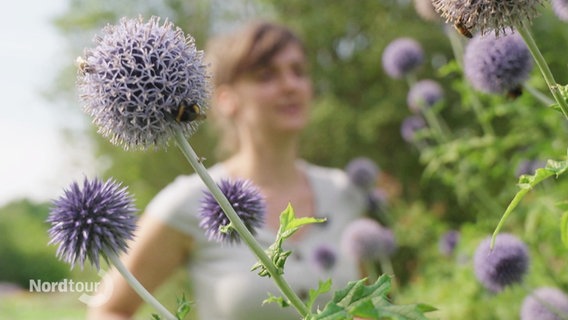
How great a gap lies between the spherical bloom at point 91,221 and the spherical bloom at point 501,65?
822mm

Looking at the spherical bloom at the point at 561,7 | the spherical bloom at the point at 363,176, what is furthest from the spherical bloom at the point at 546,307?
the spherical bloom at the point at 363,176

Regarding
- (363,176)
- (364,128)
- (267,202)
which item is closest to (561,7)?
(267,202)

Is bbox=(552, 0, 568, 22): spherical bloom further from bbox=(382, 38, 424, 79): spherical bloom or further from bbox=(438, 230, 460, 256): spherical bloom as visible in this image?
bbox=(438, 230, 460, 256): spherical bloom

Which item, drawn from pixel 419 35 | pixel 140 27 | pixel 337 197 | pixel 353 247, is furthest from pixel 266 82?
pixel 419 35

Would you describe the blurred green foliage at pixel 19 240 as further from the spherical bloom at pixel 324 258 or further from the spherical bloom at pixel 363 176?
the spherical bloom at pixel 324 258

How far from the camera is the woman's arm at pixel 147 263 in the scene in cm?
268

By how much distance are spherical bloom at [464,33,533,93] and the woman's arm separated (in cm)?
170

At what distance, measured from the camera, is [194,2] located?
14391 millimetres

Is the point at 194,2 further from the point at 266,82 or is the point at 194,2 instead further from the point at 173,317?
the point at 173,317

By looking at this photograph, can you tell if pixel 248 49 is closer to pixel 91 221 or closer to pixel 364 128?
pixel 91 221

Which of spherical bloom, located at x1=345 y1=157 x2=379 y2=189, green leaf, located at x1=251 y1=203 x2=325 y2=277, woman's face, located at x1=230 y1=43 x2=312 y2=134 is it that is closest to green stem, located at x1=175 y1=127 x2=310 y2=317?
green leaf, located at x1=251 y1=203 x2=325 y2=277

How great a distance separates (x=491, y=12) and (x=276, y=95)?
230 centimetres

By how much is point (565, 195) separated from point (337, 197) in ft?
4.59

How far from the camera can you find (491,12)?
0.83m
